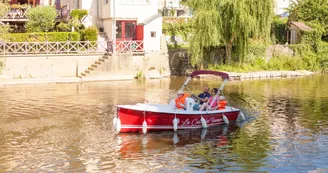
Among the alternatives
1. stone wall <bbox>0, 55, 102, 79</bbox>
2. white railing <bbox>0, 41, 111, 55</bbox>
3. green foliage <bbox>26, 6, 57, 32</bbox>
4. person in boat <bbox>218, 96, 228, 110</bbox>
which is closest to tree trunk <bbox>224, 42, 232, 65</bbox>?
white railing <bbox>0, 41, 111, 55</bbox>

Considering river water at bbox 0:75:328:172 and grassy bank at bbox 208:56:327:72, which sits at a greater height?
grassy bank at bbox 208:56:327:72

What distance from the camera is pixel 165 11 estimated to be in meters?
52.3

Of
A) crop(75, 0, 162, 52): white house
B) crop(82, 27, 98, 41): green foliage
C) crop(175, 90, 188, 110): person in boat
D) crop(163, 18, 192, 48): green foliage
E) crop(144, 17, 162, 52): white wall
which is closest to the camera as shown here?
crop(175, 90, 188, 110): person in boat

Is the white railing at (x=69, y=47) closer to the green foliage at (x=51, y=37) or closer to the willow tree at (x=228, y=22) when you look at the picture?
the green foliage at (x=51, y=37)

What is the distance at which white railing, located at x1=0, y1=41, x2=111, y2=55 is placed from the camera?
3650 centimetres

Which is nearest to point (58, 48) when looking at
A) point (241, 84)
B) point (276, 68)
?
point (241, 84)

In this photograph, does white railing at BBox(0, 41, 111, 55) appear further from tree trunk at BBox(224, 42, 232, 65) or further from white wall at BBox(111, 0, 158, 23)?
tree trunk at BBox(224, 42, 232, 65)

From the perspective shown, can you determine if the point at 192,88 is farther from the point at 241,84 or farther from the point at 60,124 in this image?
the point at 60,124

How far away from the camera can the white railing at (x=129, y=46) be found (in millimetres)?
38938

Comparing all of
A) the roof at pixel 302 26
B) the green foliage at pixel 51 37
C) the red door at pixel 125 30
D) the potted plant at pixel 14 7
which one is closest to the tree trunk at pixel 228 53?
the red door at pixel 125 30

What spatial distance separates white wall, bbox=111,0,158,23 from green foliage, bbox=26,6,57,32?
4.94 metres

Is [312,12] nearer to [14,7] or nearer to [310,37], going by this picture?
[310,37]

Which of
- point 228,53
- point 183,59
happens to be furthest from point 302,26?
point 183,59

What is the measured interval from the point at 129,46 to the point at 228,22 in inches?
279
